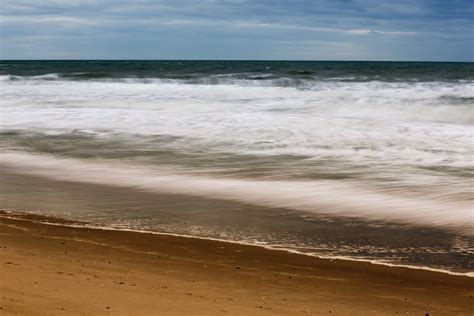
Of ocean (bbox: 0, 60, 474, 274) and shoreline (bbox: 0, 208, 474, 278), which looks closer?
shoreline (bbox: 0, 208, 474, 278)

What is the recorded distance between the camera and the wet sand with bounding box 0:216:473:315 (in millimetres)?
3951

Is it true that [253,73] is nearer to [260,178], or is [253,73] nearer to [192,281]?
[260,178]

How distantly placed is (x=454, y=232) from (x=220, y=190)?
2.77 metres

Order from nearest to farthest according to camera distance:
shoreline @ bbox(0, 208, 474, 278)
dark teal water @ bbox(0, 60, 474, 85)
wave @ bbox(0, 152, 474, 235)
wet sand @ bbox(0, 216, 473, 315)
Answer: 1. wet sand @ bbox(0, 216, 473, 315)
2. shoreline @ bbox(0, 208, 474, 278)
3. wave @ bbox(0, 152, 474, 235)
4. dark teal water @ bbox(0, 60, 474, 85)

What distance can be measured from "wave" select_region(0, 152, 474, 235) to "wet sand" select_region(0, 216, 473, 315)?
64.9 inches

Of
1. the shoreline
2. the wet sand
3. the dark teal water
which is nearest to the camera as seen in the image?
the wet sand

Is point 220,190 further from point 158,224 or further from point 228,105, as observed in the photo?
point 228,105

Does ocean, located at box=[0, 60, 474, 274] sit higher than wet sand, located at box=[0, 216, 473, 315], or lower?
lower

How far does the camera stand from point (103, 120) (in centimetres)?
1648

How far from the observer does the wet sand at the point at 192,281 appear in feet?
13.0

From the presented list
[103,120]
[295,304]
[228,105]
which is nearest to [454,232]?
[295,304]

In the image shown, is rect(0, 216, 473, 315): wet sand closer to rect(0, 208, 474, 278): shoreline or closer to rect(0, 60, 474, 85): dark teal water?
rect(0, 208, 474, 278): shoreline

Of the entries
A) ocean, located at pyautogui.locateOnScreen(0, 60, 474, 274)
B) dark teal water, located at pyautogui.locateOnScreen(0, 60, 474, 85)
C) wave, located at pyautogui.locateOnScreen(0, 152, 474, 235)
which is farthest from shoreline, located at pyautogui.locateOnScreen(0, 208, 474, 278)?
dark teal water, located at pyautogui.locateOnScreen(0, 60, 474, 85)

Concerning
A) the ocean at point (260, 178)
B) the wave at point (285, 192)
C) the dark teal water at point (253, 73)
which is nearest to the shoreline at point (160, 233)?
the ocean at point (260, 178)
